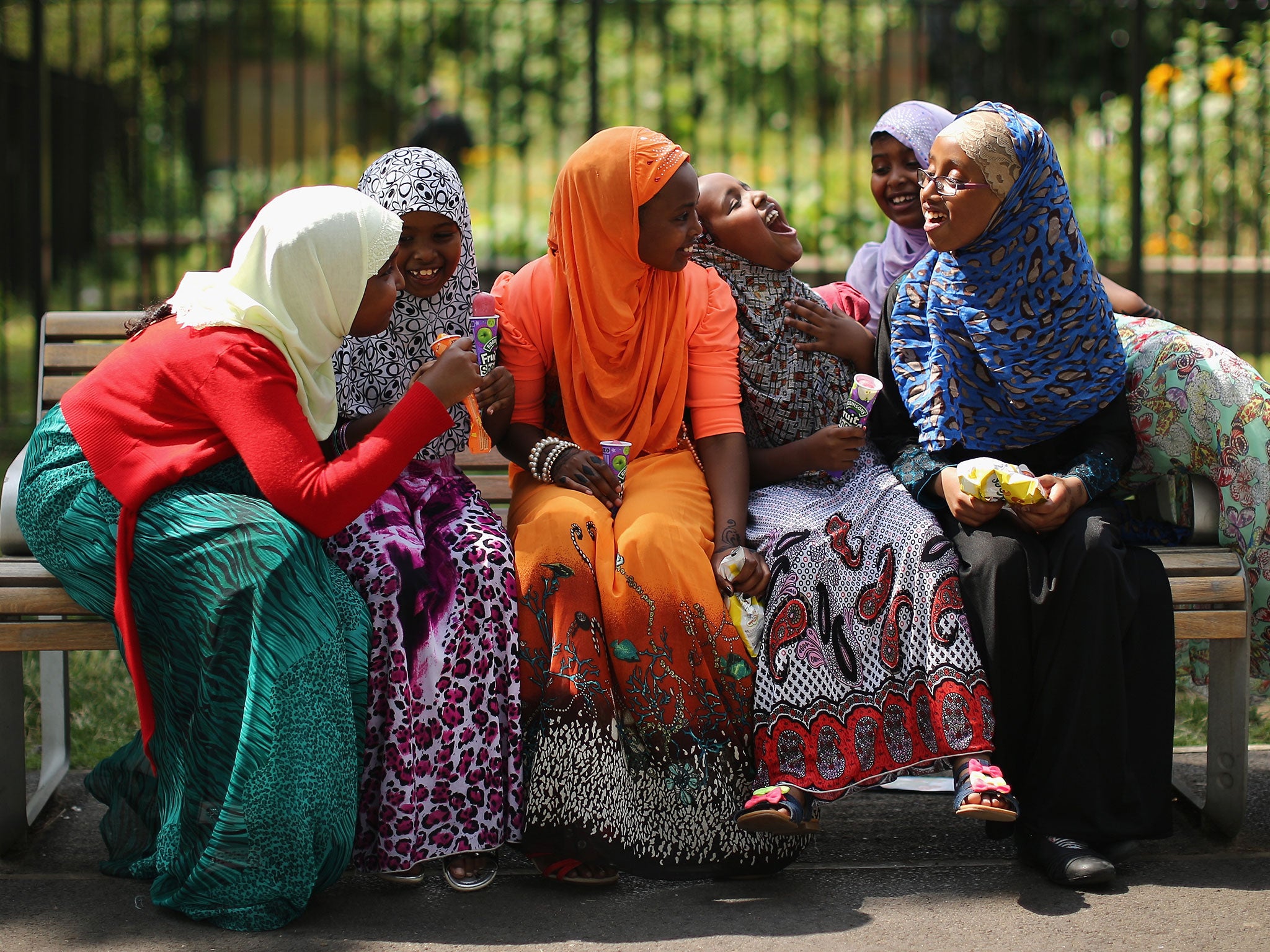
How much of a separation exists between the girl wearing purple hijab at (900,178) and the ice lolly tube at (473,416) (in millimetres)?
1184

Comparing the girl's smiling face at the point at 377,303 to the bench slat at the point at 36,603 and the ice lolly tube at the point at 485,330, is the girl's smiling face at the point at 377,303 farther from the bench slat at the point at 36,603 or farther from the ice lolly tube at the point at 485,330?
the bench slat at the point at 36,603

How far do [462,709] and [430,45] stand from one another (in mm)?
5377

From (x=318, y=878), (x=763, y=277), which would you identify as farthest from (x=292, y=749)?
(x=763, y=277)

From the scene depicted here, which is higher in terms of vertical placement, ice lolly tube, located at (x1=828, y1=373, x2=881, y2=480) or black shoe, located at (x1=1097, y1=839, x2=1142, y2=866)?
ice lolly tube, located at (x1=828, y1=373, x2=881, y2=480)

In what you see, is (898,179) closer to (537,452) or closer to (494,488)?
(537,452)

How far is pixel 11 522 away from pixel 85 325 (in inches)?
29.7

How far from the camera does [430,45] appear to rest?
744 cm

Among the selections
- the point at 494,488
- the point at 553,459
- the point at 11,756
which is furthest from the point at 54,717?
the point at 553,459

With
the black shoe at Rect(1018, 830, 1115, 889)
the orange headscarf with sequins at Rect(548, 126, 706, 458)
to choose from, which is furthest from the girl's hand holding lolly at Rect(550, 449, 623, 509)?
the black shoe at Rect(1018, 830, 1115, 889)

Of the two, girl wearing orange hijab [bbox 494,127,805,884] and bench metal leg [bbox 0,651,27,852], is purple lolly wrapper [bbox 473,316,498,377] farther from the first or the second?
bench metal leg [bbox 0,651,27,852]

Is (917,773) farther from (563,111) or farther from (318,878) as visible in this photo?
(563,111)

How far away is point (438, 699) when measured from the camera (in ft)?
9.66

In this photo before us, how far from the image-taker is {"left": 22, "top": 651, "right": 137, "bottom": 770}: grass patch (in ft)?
12.8

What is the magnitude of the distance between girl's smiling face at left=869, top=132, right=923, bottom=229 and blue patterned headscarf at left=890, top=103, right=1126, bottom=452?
0.40 m
